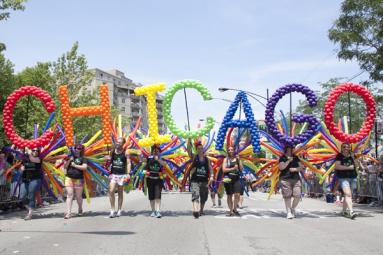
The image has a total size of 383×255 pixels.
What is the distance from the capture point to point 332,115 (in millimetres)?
11719

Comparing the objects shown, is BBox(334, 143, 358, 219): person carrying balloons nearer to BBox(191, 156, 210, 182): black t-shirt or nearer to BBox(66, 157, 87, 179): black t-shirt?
BBox(191, 156, 210, 182): black t-shirt

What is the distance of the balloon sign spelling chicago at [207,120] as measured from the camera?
11633 millimetres

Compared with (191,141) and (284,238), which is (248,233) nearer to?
(284,238)

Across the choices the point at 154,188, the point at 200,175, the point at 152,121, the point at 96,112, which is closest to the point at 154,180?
the point at 154,188

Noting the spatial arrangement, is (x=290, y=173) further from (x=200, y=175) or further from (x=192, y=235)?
(x=192, y=235)

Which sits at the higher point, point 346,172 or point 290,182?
point 346,172

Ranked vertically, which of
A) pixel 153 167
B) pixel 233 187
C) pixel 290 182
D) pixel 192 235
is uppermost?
pixel 153 167

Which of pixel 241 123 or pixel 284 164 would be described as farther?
pixel 241 123

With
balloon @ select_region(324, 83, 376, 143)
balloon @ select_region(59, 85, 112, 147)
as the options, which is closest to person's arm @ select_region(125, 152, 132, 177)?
balloon @ select_region(59, 85, 112, 147)

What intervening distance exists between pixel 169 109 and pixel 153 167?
1544 millimetres

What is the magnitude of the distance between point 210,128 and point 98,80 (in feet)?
312

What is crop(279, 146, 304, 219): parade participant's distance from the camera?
11.3 m

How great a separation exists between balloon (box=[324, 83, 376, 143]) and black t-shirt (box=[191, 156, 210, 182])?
3.01 meters

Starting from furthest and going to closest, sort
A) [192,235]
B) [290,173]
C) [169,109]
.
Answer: [169,109] → [290,173] → [192,235]
